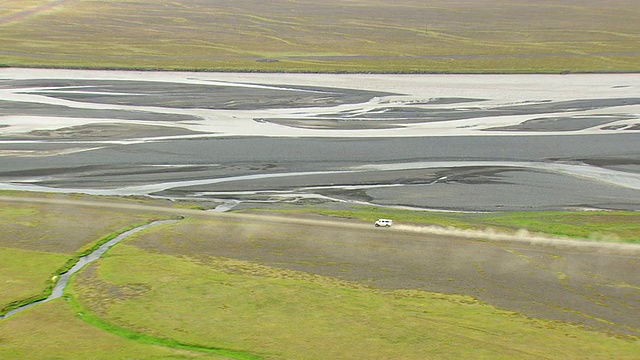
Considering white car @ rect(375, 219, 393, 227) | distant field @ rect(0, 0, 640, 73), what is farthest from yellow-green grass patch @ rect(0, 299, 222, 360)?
distant field @ rect(0, 0, 640, 73)

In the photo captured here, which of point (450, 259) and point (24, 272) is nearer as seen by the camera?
point (24, 272)

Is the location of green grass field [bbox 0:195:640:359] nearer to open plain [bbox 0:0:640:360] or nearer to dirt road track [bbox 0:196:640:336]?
open plain [bbox 0:0:640:360]

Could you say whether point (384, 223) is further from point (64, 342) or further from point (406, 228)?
point (64, 342)

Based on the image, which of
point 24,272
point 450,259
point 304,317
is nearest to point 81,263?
point 24,272

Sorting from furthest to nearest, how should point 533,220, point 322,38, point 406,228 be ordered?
point 322,38 < point 533,220 < point 406,228

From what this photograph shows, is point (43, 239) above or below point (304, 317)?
above

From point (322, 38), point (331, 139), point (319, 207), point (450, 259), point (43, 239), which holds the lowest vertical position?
point (450, 259)
